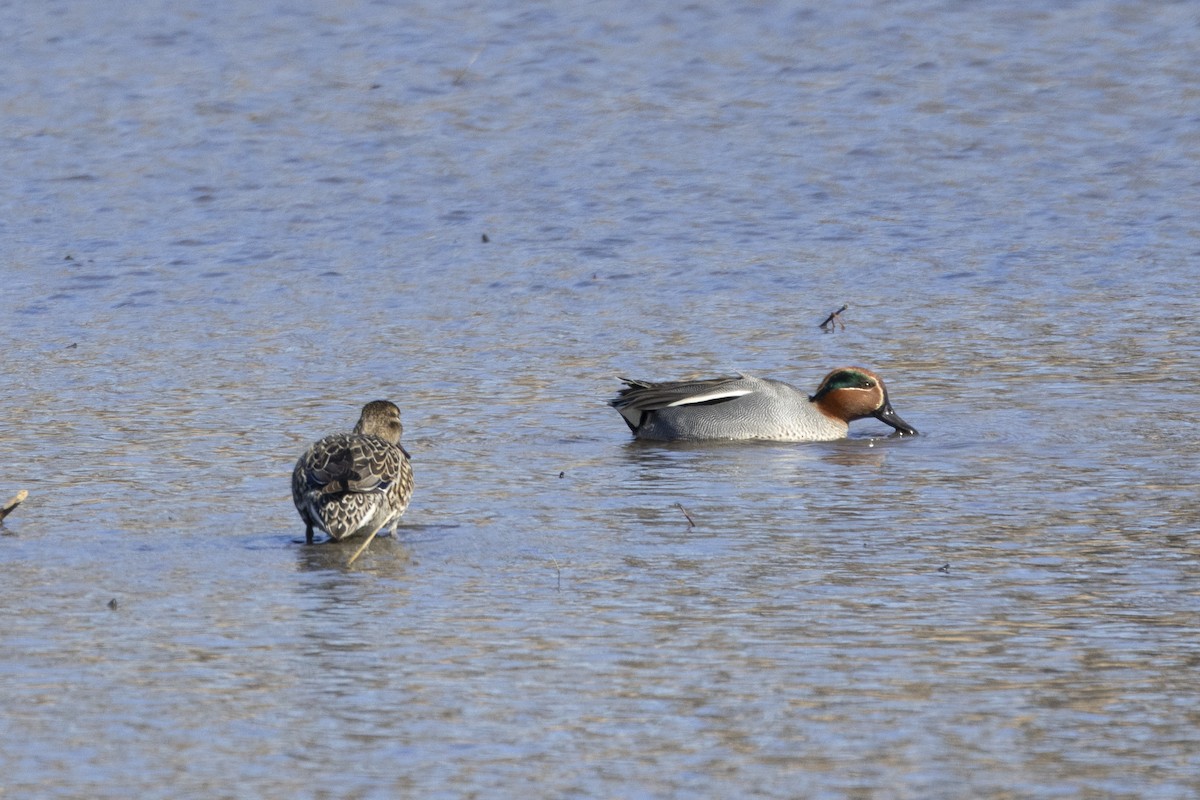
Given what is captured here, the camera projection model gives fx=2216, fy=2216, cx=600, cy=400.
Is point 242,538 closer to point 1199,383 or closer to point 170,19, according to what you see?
point 1199,383

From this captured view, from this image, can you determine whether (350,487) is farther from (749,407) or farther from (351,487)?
(749,407)

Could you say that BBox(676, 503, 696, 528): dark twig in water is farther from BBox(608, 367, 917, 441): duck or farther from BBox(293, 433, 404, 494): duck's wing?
BBox(608, 367, 917, 441): duck

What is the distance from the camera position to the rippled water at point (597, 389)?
5.95 meters

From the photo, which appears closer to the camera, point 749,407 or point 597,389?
point 749,407

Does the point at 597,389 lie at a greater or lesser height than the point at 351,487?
lesser

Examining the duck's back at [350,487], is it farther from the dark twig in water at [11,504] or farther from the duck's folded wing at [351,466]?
the dark twig in water at [11,504]

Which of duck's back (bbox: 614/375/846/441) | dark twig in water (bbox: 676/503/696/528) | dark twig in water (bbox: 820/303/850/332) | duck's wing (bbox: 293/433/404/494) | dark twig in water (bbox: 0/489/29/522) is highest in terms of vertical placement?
duck's wing (bbox: 293/433/404/494)

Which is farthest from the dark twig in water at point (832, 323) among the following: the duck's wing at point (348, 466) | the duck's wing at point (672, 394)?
the duck's wing at point (348, 466)

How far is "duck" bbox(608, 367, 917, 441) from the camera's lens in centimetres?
1162

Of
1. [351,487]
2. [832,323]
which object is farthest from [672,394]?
[351,487]

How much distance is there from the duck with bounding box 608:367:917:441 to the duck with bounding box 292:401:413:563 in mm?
2960

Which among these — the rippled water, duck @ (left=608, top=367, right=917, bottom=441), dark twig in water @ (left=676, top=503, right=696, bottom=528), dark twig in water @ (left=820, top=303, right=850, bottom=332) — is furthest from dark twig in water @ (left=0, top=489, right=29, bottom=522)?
dark twig in water @ (left=820, top=303, right=850, bottom=332)

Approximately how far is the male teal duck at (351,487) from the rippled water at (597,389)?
212mm

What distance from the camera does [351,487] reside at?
838 cm
